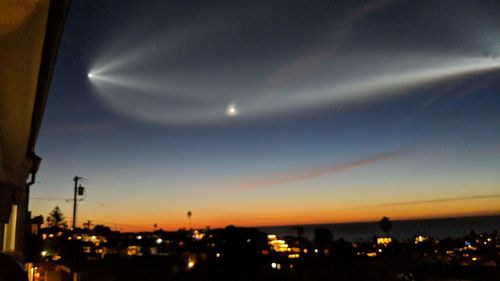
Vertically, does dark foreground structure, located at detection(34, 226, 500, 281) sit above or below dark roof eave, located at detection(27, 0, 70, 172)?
below

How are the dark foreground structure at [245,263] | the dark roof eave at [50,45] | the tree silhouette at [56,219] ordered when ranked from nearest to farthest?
the dark roof eave at [50,45], the dark foreground structure at [245,263], the tree silhouette at [56,219]

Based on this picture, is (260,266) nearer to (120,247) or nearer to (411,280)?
(411,280)

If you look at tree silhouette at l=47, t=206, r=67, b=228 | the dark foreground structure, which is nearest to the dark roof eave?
the dark foreground structure

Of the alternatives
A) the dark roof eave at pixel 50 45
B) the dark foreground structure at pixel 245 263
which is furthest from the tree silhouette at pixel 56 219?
the dark roof eave at pixel 50 45

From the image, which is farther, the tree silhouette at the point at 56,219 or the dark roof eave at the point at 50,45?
the tree silhouette at the point at 56,219

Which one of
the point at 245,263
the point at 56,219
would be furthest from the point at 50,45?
the point at 56,219

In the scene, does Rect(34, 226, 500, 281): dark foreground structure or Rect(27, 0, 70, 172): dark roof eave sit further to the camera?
Rect(34, 226, 500, 281): dark foreground structure

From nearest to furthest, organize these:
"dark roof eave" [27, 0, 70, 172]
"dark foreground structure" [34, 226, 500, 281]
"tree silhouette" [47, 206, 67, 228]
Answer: "dark roof eave" [27, 0, 70, 172]
"dark foreground structure" [34, 226, 500, 281]
"tree silhouette" [47, 206, 67, 228]

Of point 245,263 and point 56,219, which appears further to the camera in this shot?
point 56,219

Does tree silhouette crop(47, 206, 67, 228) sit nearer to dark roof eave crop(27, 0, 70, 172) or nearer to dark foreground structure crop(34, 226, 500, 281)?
dark foreground structure crop(34, 226, 500, 281)

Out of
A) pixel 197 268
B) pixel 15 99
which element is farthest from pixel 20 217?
pixel 197 268

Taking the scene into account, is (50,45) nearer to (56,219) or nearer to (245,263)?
(245,263)

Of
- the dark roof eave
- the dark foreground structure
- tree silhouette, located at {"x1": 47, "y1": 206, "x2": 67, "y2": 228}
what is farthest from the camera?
tree silhouette, located at {"x1": 47, "y1": 206, "x2": 67, "y2": 228}

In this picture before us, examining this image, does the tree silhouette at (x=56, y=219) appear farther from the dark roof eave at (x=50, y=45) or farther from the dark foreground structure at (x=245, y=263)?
the dark roof eave at (x=50, y=45)
